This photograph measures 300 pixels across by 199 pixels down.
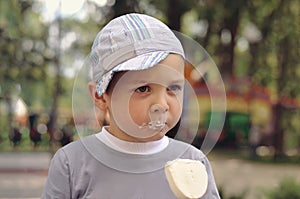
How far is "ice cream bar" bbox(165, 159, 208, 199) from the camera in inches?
40.6

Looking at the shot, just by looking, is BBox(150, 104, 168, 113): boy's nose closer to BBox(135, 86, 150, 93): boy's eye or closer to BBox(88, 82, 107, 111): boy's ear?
BBox(135, 86, 150, 93): boy's eye

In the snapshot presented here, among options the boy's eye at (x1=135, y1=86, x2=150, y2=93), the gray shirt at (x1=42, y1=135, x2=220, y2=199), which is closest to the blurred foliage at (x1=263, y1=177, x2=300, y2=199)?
the gray shirt at (x1=42, y1=135, x2=220, y2=199)

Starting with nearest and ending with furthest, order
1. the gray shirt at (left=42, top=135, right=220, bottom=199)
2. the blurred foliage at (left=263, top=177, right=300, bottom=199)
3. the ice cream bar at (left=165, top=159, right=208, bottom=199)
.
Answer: the ice cream bar at (left=165, top=159, right=208, bottom=199) → the gray shirt at (left=42, top=135, right=220, bottom=199) → the blurred foliage at (left=263, top=177, right=300, bottom=199)

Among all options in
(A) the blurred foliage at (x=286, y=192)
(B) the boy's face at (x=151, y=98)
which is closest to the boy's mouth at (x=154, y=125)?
(B) the boy's face at (x=151, y=98)

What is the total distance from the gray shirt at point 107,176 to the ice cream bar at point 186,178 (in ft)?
0.30

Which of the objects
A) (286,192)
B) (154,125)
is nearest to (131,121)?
(154,125)

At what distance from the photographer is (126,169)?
3.81ft

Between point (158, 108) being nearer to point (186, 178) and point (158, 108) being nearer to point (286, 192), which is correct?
point (186, 178)

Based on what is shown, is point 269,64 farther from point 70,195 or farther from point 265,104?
point 70,195

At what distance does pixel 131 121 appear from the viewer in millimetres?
1107

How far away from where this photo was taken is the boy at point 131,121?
1.09 metres

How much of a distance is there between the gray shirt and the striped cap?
0.44 ft

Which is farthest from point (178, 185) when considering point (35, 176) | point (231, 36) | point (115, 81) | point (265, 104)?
point (265, 104)

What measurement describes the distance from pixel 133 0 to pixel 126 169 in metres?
4.24
